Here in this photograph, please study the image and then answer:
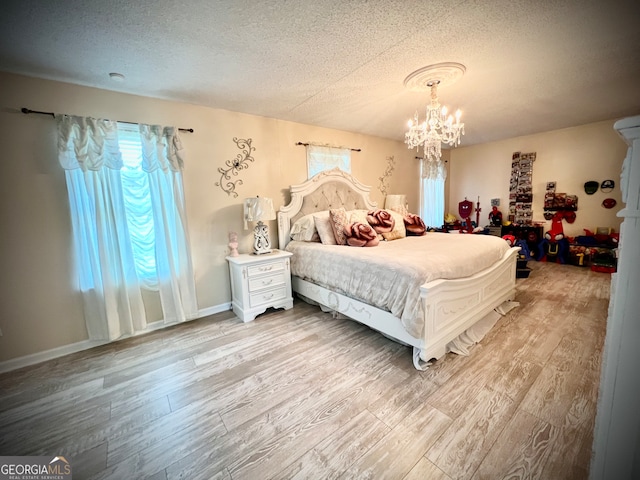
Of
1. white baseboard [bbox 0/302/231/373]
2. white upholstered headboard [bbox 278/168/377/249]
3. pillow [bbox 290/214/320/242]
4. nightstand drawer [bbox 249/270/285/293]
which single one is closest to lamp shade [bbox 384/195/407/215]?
white upholstered headboard [bbox 278/168/377/249]

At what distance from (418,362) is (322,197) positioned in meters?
2.39

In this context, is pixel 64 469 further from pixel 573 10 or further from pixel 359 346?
pixel 573 10

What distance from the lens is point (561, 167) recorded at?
14.3ft

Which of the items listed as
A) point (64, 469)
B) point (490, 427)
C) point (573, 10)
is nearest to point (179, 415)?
point (64, 469)

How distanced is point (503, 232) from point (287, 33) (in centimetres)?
509

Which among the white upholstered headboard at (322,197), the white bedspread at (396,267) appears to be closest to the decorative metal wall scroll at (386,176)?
the white upholstered headboard at (322,197)

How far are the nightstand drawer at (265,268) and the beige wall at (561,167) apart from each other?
467 centimetres

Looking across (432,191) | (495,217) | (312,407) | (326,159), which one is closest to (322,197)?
(326,159)

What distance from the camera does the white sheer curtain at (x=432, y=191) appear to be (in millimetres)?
5031

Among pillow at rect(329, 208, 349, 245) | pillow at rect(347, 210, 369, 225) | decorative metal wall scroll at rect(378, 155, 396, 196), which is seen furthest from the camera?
decorative metal wall scroll at rect(378, 155, 396, 196)

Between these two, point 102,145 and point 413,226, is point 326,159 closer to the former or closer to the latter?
point 413,226

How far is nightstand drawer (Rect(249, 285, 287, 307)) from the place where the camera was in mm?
2735

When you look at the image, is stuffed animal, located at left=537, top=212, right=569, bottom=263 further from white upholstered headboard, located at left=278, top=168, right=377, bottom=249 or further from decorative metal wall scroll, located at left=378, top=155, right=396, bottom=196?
white upholstered headboard, located at left=278, top=168, right=377, bottom=249

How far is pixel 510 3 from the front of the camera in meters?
1.42
